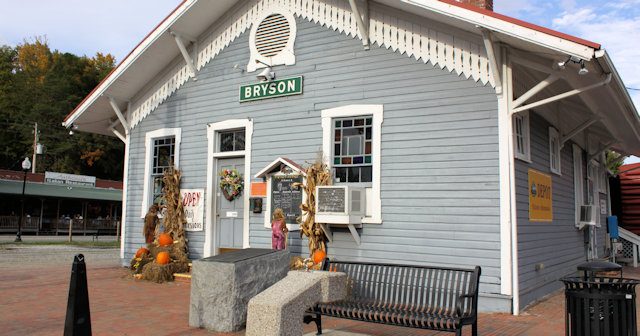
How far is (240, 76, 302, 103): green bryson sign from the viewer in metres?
10.8

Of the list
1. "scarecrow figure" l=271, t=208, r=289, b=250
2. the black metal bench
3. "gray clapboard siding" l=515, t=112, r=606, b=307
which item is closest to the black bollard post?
the black metal bench

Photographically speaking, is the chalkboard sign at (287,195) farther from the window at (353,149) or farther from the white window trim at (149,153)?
the white window trim at (149,153)

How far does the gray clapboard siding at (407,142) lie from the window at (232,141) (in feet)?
1.59

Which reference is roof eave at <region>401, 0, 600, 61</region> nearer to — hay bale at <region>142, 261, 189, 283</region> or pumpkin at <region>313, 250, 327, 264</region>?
pumpkin at <region>313, 250, 327, 264</region>

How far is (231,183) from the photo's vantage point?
11.6 meters

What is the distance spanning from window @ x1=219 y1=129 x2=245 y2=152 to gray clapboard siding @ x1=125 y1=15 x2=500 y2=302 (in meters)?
0.48

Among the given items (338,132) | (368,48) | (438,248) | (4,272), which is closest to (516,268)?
(438,248)

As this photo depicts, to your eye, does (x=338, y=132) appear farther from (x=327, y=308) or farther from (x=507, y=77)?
(x=327, y=308)

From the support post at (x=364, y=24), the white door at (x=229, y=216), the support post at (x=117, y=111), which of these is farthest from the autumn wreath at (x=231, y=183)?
the support post at (x=364, y=24)

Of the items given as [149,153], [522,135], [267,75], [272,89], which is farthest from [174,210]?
[522,135]

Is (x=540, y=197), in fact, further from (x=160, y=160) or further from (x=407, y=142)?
(x=160, y=160)

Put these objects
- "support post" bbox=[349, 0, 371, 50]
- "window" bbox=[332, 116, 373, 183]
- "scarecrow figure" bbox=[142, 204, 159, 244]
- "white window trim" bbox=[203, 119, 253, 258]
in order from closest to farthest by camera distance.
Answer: "support post" bbox=[349, 0, 371, 50] < "window" bbox=[332, 116, 373, 183] < "white window trim" bbox=[203, 119, 253, 258] < "scarecrow figure" bbox=[142, 204, 159, 244]

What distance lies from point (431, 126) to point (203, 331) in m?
5.01

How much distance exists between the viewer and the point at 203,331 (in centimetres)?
663
